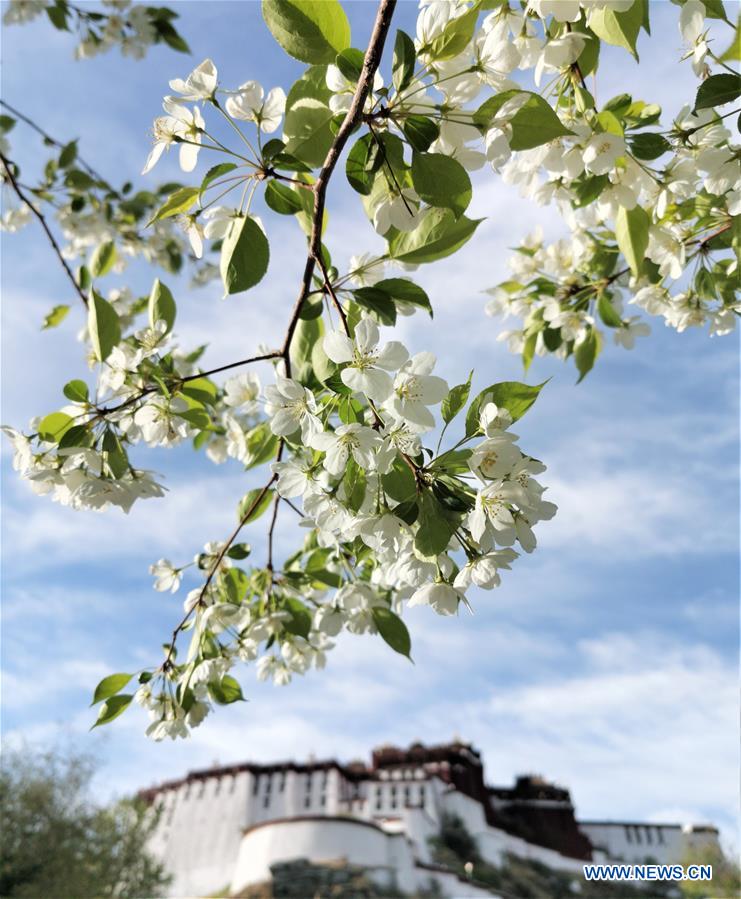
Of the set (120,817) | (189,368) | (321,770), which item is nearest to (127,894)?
(120,817)

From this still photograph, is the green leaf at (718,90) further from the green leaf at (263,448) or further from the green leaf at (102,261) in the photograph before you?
the green leaf at (102,261)

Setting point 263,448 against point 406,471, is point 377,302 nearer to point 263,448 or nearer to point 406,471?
point 406,471

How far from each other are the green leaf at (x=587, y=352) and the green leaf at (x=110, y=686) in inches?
41.7

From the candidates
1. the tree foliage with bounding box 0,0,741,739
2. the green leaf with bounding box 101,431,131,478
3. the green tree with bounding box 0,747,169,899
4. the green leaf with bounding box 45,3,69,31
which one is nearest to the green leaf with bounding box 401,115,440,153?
the tree foliage with bounding box 0,0,741,739

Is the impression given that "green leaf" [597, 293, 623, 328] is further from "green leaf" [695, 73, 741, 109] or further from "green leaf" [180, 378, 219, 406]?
"green leaf" [180, 378, 219, 406]

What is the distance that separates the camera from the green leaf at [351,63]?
69 cm

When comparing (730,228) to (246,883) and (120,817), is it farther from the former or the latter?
(246,883)

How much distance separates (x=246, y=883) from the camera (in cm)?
1809

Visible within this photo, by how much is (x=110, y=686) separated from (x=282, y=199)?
78cm

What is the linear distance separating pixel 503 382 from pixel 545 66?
362mm

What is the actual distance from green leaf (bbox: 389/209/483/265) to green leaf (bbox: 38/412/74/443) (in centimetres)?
58

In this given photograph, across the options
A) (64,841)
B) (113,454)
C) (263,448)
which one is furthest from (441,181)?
(64,841)

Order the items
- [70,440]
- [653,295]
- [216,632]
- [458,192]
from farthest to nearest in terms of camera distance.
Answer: [653,295], [216,632], [70,440], [458,192]

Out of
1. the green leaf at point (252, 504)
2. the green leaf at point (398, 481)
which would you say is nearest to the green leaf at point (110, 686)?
the green leaf at point (252, 504)
